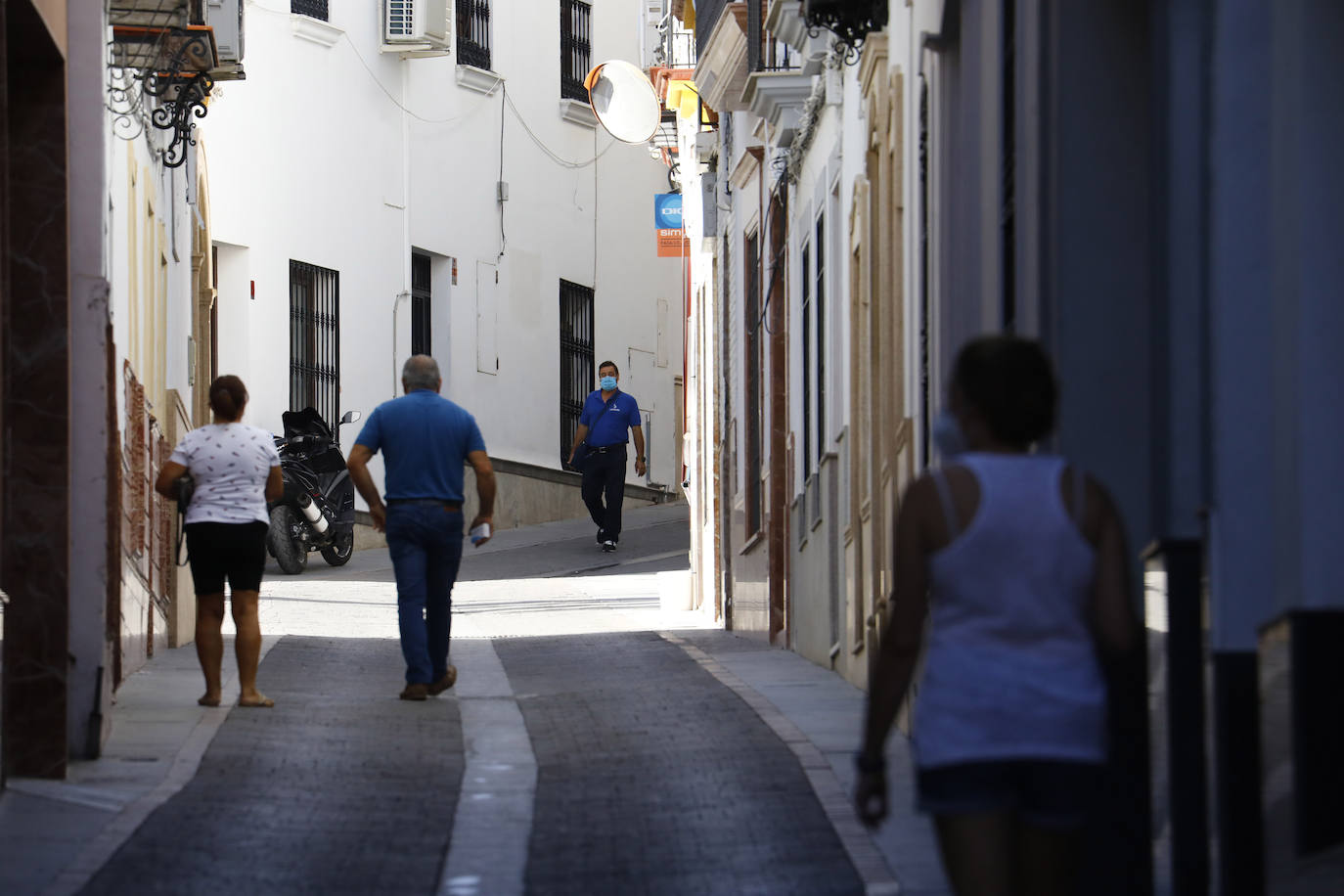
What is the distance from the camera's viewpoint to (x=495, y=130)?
106 ft

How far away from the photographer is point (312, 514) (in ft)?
74.9

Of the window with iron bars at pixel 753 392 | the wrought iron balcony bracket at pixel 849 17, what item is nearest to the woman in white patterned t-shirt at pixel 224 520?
the wrought iron balcony bracket at pixel 849 17

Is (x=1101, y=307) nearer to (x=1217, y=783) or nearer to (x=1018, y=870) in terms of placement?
(x=1217, y=783)

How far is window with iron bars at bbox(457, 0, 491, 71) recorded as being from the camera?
103 ft

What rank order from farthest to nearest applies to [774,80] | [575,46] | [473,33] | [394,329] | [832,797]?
[575,46], [473,33], [394,329], [774,80], [832,797]

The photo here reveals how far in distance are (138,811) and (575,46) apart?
88.8 ft

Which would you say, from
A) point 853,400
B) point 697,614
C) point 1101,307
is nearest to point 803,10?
point 853,400

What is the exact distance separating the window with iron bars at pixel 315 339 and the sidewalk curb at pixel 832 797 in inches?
603

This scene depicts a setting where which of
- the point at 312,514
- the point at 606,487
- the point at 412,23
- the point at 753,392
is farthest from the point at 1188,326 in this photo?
the point at 412,23

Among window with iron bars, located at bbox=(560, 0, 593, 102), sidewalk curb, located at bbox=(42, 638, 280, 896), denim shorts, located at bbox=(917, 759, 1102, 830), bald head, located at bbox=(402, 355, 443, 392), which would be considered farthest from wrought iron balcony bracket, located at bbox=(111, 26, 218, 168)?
A: window with iron bars, located at bbox=(560, 0, 593, 102)

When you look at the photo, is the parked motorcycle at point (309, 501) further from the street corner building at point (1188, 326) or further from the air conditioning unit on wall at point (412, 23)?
the street corner building at point (1188, 326)

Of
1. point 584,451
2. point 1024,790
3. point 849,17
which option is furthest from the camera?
point 584,451

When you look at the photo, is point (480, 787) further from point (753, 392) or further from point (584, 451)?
point (584, 451)

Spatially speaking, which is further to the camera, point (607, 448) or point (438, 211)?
point (438, 211)
